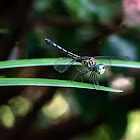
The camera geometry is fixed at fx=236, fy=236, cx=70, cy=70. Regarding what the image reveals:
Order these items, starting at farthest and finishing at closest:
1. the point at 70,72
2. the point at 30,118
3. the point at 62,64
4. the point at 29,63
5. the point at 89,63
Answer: the point at 30,118 → the point at 70,72 → the point at 89,63 → the point at 62,64 → the point at 29,63

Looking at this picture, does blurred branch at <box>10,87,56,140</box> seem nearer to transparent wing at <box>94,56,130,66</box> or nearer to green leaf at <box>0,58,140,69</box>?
transparent wing at <box>94,56,130,66</box>

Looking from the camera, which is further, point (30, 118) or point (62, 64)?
point (30, 118)

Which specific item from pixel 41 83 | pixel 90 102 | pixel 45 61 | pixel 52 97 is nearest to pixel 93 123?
pixel 90 102

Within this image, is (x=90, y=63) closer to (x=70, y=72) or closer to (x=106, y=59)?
(x=106, y=59)

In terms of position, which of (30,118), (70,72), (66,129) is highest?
(70,72)

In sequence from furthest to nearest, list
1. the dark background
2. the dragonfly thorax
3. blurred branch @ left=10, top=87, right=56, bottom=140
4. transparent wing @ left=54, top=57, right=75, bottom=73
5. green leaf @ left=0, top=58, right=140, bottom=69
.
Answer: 1. blurred branch @ left=10, top=87, right=56, bottom=140
2. the dark background
3. the dragonfly thorax
4. transparent wing @ left=54, top=57, right=75, bottom=73
5. green leaf @ left=0, top=58, right=140, bottom=69

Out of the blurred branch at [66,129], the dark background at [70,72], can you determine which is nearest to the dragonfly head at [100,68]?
the dark background at [70,72]

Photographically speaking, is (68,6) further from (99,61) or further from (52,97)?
(52,97)

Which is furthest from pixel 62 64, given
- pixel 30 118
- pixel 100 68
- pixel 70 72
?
pixel 30 118

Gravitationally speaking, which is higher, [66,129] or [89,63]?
[89,63]

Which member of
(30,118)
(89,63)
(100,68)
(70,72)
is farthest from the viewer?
(30,118)

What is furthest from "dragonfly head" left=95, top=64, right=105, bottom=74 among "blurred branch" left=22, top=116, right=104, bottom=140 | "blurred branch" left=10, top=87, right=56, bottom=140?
"blurred branch" left=10, top=87, right=56, bottom=140
